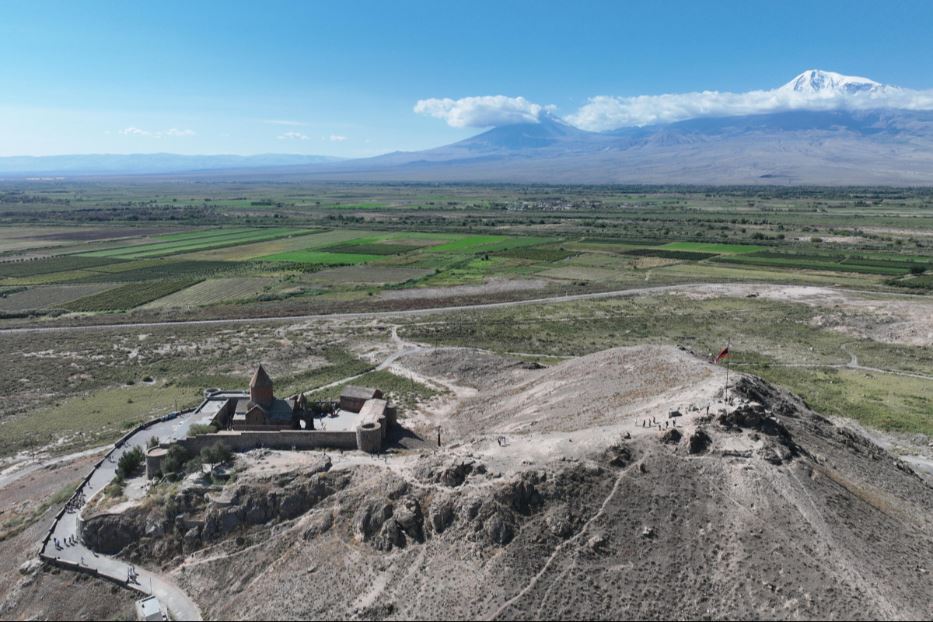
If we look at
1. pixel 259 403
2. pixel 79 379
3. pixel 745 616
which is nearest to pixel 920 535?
pixel 745 616

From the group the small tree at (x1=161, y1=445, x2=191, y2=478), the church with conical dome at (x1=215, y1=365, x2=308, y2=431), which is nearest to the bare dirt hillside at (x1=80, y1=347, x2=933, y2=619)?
the small tree at (x1=161, y1=445, x2=191, y2=478)

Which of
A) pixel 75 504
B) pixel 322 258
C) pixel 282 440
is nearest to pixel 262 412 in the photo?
pixel 282 440

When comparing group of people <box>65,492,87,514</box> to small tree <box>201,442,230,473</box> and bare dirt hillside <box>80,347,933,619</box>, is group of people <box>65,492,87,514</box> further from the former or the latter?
small tree <box>201,442,230,473</box>

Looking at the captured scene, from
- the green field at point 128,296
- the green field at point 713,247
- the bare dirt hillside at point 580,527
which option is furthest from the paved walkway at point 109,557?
the green field at point 713,247

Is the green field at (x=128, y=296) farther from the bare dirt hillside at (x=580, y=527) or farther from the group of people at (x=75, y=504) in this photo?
the bare dirt hillside at (x=580, y=527)

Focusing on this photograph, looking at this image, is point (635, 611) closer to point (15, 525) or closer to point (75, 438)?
point (15, 525)

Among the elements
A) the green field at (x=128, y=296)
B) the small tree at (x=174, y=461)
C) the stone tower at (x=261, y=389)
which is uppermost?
the stone tower at (x=261, y=389)
